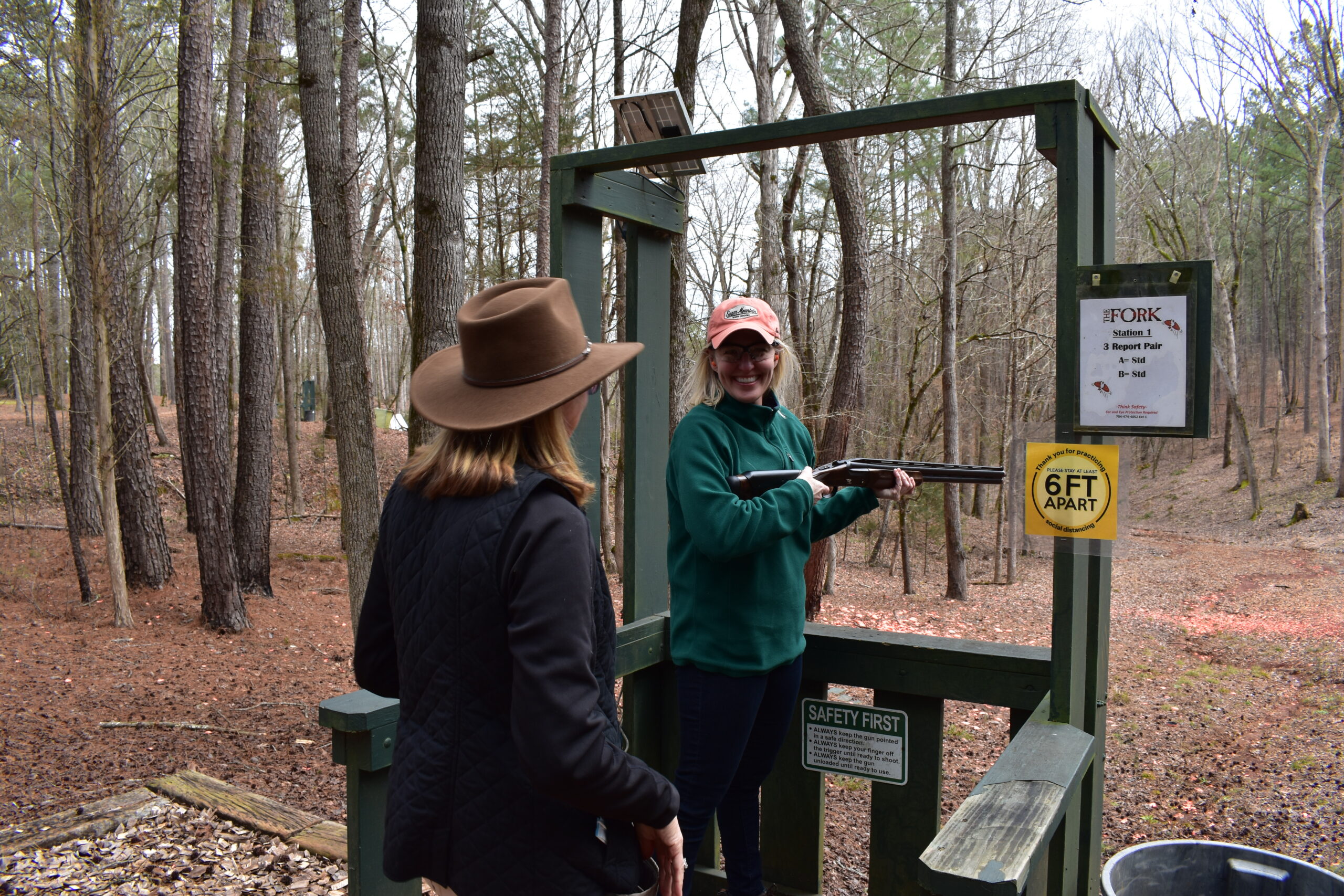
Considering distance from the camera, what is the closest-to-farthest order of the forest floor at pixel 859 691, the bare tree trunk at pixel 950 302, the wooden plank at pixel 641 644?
the wooden plank at pixel 641 644 → the forest floor at pixel 859 691 → the bare tree trunk at pixel 950 302

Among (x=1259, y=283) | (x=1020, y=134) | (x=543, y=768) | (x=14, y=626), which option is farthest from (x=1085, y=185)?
(x=1259, y=283)

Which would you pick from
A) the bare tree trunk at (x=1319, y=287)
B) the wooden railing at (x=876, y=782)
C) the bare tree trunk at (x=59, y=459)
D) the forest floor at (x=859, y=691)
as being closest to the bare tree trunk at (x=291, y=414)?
the forest floor at (x=859, y=691)

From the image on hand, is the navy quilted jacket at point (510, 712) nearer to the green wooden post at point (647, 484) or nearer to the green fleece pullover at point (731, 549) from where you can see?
the green fleece pullover at point (731, 549)

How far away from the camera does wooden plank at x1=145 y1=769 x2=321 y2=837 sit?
3.88 metres

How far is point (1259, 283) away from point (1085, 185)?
43738mm

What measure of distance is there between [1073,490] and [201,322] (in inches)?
355

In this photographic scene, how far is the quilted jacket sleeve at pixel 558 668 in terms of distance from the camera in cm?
130

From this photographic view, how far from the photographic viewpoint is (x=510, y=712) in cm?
140

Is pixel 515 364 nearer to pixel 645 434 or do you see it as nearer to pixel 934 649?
pixel 645 434

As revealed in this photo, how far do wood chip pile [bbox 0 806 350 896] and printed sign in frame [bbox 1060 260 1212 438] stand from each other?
10.4ft

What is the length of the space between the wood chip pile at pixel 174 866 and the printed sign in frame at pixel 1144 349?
10.4ft

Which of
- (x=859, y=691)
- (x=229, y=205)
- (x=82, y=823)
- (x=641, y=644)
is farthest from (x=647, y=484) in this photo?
(x=229, y=205)

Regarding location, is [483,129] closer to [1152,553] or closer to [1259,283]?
[1152,553]

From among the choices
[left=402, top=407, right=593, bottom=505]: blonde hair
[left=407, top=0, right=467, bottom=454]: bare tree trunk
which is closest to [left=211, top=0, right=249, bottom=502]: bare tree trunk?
[left=407, top=0, right=467, bottom=454]: bare tree trunk
